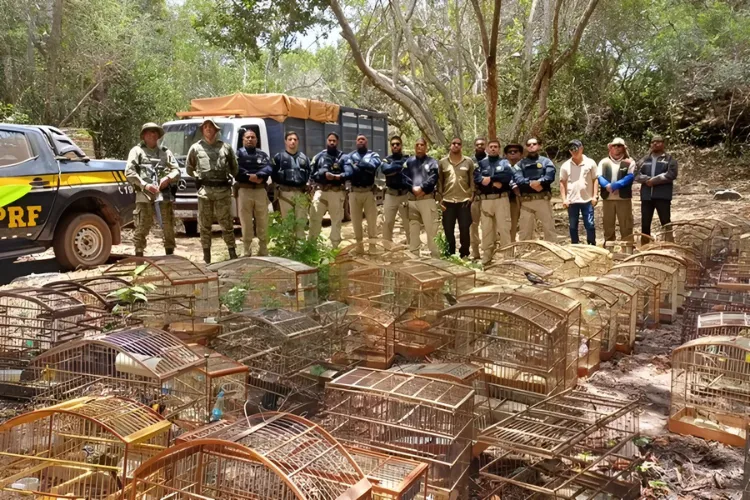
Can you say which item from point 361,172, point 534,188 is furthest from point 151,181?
point 534,188

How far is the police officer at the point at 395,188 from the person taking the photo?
9633mm

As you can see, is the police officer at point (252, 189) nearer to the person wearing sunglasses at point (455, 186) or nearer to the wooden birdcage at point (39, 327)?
the person wearing sunglasses at point (455, 186)

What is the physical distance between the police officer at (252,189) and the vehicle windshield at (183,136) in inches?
119

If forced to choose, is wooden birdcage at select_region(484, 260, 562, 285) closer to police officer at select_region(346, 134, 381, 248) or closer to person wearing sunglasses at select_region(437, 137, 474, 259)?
person wearing sunglasses at select_region(437, 137, 474, 259)

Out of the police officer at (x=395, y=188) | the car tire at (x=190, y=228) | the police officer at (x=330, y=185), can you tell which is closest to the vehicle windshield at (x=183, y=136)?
the car tire at (x=190, y=228)

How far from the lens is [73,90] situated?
19.2m

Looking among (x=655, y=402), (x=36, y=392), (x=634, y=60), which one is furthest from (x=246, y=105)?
(x=634, y=60)

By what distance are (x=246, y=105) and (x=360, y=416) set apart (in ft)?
32.2

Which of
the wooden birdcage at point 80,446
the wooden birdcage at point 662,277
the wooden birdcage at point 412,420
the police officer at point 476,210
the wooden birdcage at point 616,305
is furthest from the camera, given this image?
the police officer at point 476,210

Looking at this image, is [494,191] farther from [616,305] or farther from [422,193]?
[616,305]

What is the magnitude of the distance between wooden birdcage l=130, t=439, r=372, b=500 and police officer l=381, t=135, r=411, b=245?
687 cm

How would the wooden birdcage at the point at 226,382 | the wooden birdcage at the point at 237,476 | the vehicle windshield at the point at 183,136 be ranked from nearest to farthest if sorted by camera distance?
1. the wooden birdcage at the point at 237,476
2. the wooden birdcage at the point at 226,382
3. the vehicle windshield at the point at 183,136

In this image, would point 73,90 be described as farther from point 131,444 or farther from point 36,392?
point 131,444

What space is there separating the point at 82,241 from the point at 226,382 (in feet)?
18.5
